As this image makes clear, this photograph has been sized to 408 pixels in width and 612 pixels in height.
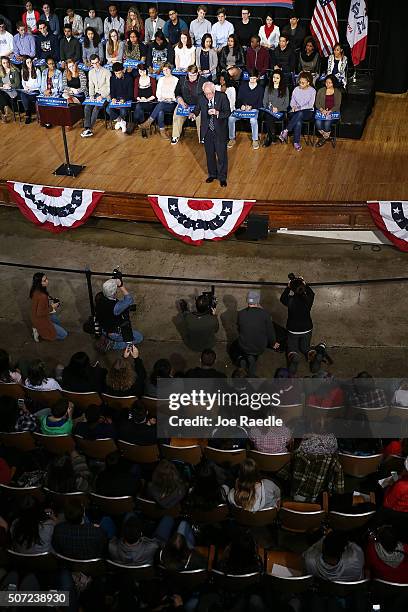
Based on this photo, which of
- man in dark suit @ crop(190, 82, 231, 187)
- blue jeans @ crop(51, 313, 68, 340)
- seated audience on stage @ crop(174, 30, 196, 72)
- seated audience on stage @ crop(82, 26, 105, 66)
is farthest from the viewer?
seated audience on stage @ crop(82, 26, 105, 66)

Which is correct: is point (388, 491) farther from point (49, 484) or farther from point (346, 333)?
point (346, 333)

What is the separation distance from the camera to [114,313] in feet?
22.7

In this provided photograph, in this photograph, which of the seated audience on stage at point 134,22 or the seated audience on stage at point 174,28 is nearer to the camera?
the seated audience on stage at point 174,28

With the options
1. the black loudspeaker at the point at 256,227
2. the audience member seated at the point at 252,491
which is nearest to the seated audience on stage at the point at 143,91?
the black loudspeaker at the point at 256,227

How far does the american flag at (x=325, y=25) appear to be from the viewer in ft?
37.1

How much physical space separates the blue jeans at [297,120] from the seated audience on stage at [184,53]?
2014mm

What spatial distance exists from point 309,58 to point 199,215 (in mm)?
3895

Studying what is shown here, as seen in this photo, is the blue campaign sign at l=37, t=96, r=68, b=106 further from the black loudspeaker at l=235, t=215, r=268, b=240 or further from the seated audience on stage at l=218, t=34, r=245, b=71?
the black loudspeaker at l=235, t=215, r=268, b=240

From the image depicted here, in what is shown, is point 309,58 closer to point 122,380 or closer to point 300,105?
point 300,105

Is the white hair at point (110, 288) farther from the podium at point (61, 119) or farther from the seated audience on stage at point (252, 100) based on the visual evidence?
the seated audience on stage at point (252, 100)

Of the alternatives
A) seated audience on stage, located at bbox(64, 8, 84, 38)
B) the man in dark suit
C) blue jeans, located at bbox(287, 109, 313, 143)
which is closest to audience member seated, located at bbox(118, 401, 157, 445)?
the man in dark suit

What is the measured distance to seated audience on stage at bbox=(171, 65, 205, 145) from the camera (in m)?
10.4

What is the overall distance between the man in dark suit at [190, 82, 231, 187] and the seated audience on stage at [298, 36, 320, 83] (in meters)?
2.59

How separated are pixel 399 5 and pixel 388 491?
937 centimetres
